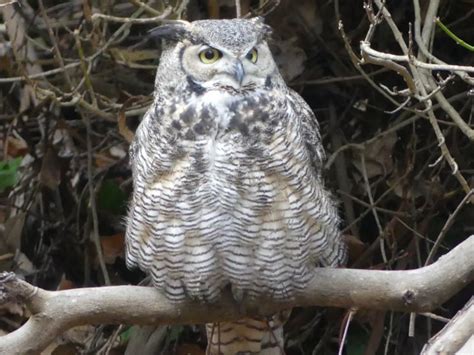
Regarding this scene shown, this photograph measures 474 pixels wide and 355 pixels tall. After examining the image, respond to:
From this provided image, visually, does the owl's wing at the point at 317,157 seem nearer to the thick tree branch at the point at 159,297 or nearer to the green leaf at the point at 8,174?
the thick tree branch at the point at 159,297

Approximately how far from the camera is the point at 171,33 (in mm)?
2463

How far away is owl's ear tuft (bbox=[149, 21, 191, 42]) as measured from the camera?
2.45m

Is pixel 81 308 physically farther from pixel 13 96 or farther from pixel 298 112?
pixel 13 96

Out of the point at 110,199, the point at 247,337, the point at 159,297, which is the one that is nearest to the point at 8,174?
the point at 110,199

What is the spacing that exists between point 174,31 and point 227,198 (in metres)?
0.39

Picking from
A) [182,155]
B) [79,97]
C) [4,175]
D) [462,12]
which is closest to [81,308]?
[182,155]

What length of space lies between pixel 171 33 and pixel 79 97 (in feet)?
1.47

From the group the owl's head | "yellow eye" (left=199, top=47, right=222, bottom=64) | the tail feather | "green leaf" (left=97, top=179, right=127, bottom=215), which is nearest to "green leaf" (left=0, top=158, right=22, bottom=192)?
"green leaf" (left=97, top=179, right=127, bottom=215)

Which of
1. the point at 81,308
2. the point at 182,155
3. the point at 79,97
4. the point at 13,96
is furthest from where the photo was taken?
the point at 13,96

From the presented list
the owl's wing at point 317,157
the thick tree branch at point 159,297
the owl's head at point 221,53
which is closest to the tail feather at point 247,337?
the owl's wing at point 317,157

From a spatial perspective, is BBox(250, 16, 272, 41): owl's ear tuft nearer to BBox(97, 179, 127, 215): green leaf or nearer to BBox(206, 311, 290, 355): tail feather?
BBox(206, 311, 290, 355): tail feather

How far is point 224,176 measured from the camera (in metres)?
2.33

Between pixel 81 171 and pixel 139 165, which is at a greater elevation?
pixel 139 165

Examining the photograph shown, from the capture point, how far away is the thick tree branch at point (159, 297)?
2111 mm
